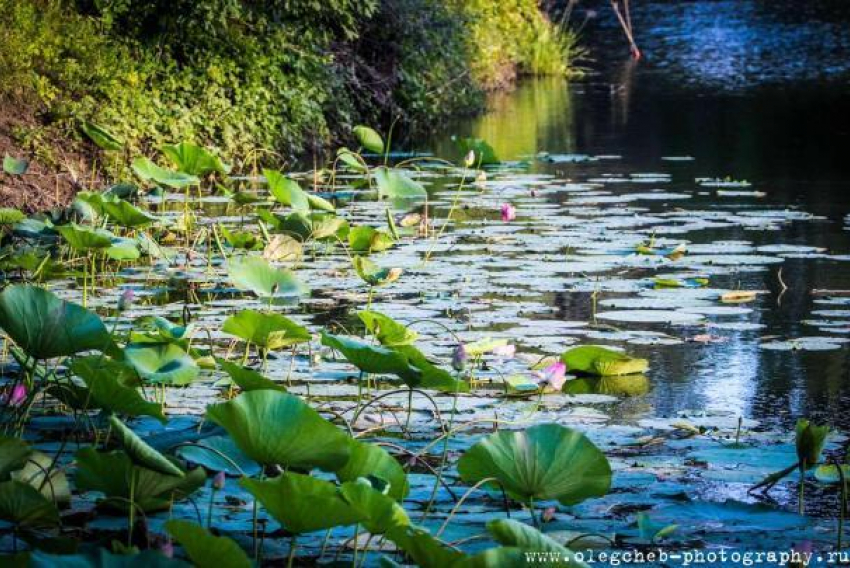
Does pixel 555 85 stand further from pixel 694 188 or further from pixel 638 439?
pixel 638 439

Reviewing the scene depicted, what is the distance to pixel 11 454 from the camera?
3.00 meters

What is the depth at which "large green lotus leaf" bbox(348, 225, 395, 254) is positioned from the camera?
6.59 metres

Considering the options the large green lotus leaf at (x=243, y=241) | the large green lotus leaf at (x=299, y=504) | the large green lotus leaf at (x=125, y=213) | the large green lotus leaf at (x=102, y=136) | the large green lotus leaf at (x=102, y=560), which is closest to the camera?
the large green lotus leaf at (x=102, y=560)

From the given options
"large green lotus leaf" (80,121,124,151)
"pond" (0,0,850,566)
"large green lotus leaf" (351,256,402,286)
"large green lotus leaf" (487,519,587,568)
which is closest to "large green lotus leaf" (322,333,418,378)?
"pond" (0,0,850,566)

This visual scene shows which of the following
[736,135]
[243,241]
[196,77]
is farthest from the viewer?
[736,135]

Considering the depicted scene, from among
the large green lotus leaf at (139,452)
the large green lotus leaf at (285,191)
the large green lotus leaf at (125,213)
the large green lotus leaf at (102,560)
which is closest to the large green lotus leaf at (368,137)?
the large green lotus leaf at (285,191)

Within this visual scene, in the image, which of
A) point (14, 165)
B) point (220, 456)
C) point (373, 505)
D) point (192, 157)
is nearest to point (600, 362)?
point (220, 456)

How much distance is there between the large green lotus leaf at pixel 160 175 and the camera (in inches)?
289

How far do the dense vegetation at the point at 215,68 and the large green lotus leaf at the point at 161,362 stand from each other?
17.8ft

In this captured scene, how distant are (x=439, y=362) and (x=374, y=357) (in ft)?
3.72

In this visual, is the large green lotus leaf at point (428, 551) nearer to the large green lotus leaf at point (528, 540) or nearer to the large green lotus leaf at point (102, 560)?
the large green lotus leaf at point (528, 540)

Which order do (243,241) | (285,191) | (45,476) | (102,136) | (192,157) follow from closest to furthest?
(45,476) < (243,241) < (285,191) < (192,157) < (102,136)

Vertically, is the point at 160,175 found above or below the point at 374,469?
above

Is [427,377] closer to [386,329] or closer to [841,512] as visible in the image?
[386,329]
